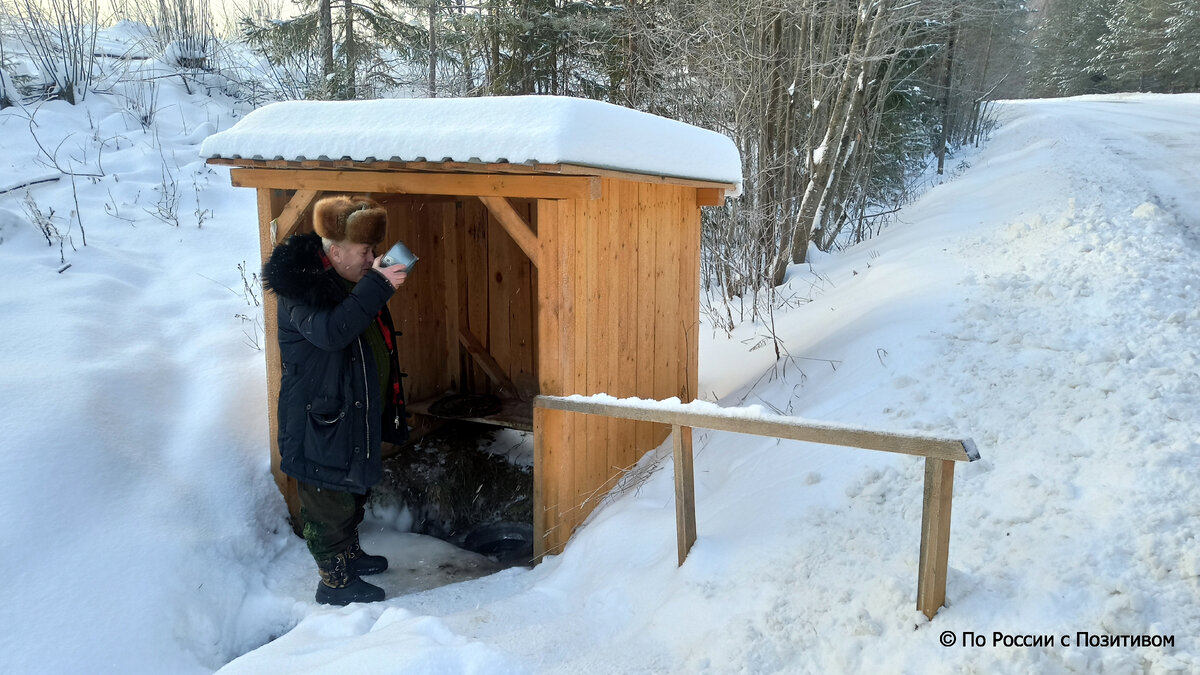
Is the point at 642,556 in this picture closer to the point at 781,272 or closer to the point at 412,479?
the point at 412,479

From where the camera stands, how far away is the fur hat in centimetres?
372

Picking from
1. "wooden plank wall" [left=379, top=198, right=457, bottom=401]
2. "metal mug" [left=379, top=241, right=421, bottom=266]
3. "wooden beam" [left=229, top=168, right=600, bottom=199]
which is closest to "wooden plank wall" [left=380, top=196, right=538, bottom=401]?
"wooden plank wall" [left=379, top=198, right=457, bottom=401]

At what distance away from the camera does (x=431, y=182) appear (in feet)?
13.4

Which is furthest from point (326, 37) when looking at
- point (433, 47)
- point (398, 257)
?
point (398, 257)

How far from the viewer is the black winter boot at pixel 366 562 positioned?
4.29m

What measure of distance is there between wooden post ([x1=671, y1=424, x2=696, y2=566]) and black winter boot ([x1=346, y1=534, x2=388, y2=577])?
1.92m

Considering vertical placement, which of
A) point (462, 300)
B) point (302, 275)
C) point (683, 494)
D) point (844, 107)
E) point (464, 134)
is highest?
point (844, 107)

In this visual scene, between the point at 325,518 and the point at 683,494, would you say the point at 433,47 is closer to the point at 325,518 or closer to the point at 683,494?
the point at 325,518

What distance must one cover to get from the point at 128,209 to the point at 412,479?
5665mm

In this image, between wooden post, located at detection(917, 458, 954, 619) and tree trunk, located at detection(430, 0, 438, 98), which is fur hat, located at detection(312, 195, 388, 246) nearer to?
wooden post, located at detection(917, 458, 954, 619)

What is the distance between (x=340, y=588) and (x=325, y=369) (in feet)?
3.95

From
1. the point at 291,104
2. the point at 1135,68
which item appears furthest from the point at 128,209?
the point at 1135,68

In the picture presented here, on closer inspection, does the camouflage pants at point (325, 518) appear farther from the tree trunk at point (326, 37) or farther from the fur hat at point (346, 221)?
the tree trunk at point (326, 37)

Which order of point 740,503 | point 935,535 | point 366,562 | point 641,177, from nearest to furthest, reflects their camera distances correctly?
point 935,535 < point 740,503 < point 641,177 < point 366,562
